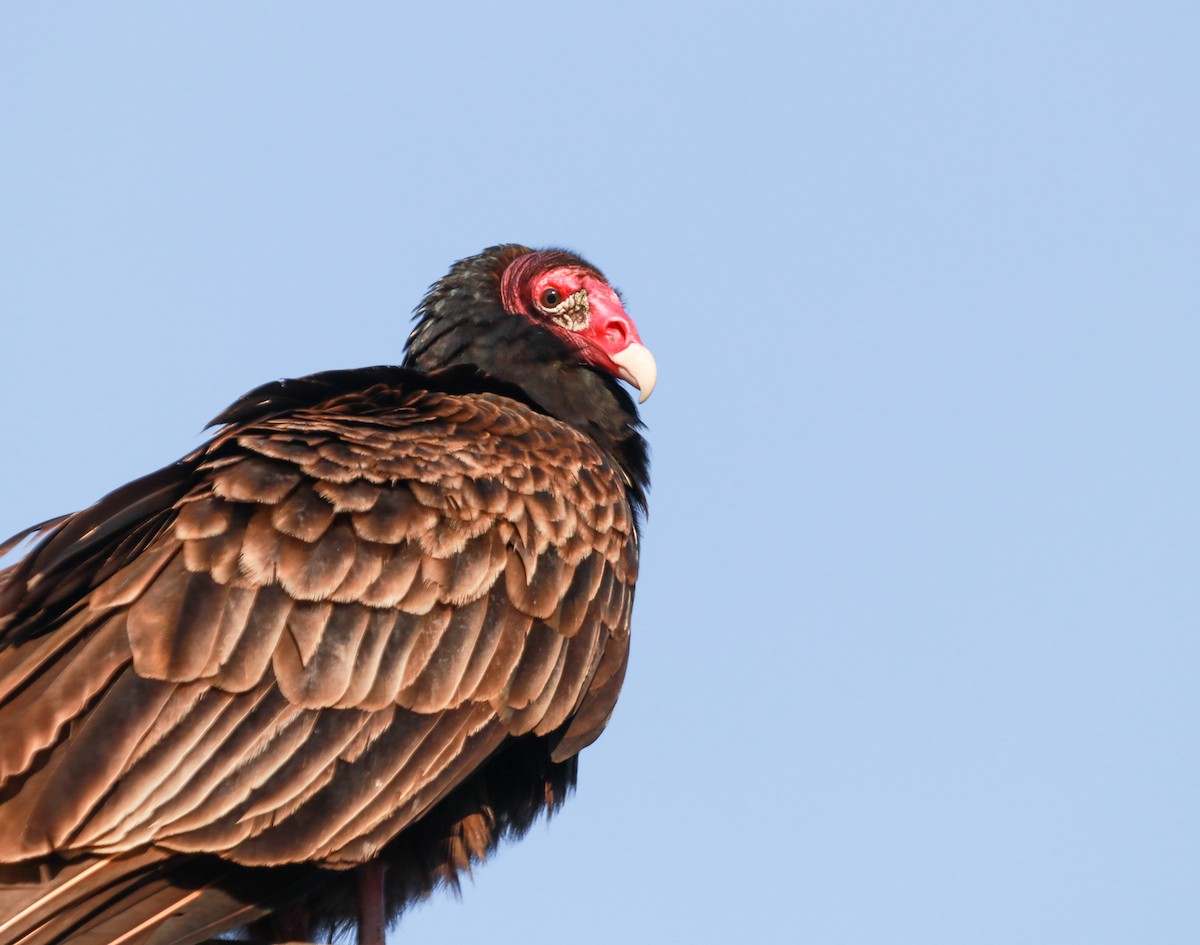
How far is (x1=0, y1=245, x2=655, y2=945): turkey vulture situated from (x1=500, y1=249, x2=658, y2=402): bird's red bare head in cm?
76

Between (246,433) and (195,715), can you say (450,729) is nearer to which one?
(195,715)

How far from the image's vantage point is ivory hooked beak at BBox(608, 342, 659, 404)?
7.05m

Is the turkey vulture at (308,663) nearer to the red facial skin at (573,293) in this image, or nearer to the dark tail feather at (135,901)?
the dark tail feather at (135,901)

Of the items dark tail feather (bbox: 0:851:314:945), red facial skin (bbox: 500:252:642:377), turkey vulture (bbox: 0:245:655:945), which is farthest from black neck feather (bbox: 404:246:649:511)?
dark tail feather (bbox: 0:851:314:945)

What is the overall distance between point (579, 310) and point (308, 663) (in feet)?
8.95

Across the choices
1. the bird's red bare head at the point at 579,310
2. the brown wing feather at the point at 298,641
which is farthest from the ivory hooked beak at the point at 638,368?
the brown wing feather at the point at 298,641

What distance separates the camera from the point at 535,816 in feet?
19.7

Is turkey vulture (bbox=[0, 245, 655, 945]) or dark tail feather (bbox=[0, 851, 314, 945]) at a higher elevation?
turkey vulture (bbox=[0, 245, 655, 945])

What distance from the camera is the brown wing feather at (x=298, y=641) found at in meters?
4.64

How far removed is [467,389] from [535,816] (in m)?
1.61

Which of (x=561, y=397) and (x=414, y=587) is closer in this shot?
(x=414, y=587)

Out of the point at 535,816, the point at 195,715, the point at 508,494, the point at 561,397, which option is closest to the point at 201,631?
the point at 195,715

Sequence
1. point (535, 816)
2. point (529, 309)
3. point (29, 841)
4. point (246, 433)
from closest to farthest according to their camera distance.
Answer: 1. point (29, 841)
2. point (246, 433)
3. point (535, 816)
4. point (529, 309)

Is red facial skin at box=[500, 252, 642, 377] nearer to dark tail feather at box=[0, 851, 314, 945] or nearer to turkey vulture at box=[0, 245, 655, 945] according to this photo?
turkey vulture at box=[0, 245, 655, 945]
